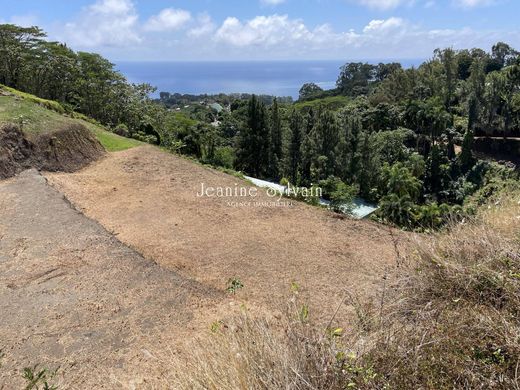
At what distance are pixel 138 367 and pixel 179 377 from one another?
1.54 m

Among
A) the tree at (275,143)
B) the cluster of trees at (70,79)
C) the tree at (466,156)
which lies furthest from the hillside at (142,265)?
the tree at (466,156)

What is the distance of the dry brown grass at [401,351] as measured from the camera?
2.02 meters

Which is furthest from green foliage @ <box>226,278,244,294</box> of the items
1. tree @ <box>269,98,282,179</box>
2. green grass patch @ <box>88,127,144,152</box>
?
tree @ <box>269,98,282,179</box>

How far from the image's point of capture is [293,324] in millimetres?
2508

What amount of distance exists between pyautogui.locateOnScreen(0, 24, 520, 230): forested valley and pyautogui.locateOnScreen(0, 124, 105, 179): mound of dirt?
240 inches

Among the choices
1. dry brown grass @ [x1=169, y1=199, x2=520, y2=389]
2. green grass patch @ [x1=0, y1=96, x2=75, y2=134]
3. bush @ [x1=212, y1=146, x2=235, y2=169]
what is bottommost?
bush @ [x1=212, y1=146, x2=235, y2=169]

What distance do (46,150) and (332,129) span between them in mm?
20020

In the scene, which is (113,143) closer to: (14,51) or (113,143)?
(113,143)

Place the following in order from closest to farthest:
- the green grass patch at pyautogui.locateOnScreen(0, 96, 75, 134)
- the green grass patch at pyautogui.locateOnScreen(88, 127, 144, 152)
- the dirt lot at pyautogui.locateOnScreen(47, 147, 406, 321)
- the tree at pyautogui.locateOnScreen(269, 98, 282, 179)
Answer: the dirt lot at pyautogui.locateOnScreen(47, 147, 406, 321) < the green grass patch at pyautogui.locateOnScreen(0, 96, 75, 134) < the green grass patch at pyautogui.locateOnScreen(88, 127, 144, 152) < the tree at pyautogui.locateOnScreen(269, 98, 282, 179)

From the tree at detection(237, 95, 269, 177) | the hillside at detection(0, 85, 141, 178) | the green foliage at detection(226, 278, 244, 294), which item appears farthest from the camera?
the tree at detection(237, 95, 269, 177)

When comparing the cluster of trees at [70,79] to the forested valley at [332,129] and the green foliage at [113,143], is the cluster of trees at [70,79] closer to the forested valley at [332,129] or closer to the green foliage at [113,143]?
the forested valley at [332,129]

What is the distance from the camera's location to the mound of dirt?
861 cm

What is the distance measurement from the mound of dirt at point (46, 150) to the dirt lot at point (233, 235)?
43 cm

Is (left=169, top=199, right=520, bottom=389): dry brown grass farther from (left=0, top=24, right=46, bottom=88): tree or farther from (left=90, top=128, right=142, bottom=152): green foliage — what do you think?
(left=0, top=24, right=46, bottom=88): tree
